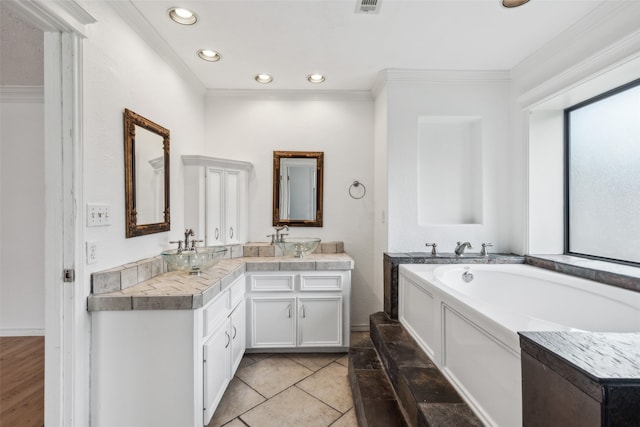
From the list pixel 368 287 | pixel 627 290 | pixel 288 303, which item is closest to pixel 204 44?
pixel 288 303

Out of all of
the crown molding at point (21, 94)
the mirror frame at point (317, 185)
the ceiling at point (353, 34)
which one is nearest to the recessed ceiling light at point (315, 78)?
the ceiling at point (353, 34)

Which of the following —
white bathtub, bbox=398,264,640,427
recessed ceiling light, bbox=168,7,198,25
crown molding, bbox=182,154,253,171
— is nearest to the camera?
white bathtub, bbox=398,264,640,427

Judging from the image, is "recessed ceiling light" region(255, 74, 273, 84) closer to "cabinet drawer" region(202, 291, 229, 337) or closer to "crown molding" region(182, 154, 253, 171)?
"crown molding" region(182, 154, 253, 171)

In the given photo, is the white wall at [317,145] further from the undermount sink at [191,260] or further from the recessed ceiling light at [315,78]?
the undermount sink at [191,260]

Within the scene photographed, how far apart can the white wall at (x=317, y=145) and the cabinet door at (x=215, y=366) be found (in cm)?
122

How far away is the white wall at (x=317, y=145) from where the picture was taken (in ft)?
9.46

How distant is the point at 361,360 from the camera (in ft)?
6.52

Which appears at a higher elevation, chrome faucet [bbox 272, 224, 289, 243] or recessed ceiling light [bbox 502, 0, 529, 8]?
recessed ceiling light [bbox 502, 0, 529, 8]

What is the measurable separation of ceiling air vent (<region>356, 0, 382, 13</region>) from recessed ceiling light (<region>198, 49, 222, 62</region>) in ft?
3.87

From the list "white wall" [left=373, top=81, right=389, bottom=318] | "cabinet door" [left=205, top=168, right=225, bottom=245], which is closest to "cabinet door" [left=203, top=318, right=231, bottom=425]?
"cabinet door" [left=205, top=168, right=225, bottom=245]

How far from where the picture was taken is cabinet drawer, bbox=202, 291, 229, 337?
5.06 feet

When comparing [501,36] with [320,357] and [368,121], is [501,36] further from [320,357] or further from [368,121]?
[320,357]

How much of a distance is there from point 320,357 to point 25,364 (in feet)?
7.52

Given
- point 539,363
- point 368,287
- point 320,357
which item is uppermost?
point 539,363
